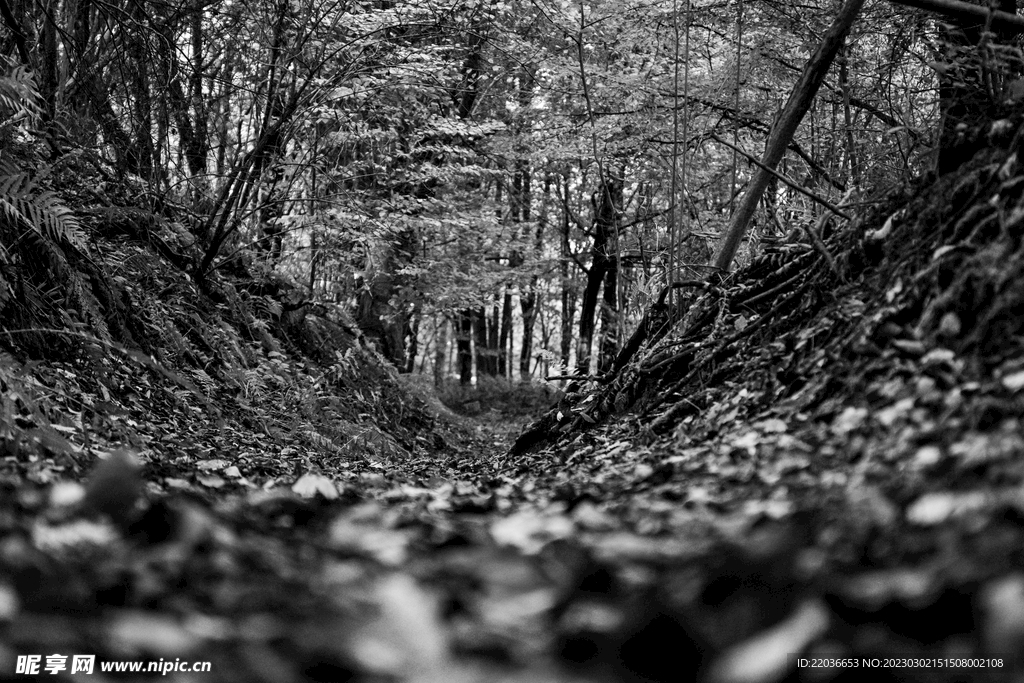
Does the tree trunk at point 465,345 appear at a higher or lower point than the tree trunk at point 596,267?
lower

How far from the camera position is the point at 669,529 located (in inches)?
60.7

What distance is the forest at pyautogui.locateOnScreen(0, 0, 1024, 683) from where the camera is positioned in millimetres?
1040

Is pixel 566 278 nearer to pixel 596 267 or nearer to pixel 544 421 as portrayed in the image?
pixel 596 267

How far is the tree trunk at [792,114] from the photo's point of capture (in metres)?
3.85

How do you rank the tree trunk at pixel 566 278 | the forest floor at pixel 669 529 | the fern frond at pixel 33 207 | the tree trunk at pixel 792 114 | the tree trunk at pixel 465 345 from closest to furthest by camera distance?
the forest floor at pixel 669 529
the fern frond at pixel 33 207
the tree trunk at pixel 792 114
the tree trunk at pixel 566 278
the tree trunk at pixel 465 345

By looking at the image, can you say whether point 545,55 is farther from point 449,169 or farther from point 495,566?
point 495,566

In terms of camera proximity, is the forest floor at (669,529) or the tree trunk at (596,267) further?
the tree trunk at (596,267)

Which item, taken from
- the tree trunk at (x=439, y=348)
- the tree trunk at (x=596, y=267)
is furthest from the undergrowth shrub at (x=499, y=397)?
the tree trunk at (x=596, y=267)

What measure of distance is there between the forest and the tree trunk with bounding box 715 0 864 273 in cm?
2

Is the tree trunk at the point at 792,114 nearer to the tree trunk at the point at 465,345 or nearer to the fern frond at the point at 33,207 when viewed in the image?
the fern frond at the point at 33,207

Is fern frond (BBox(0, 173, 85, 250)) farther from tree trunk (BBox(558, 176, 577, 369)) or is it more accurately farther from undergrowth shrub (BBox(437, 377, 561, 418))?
undergrowth shrub (BBox(437, 377, 561, 418))

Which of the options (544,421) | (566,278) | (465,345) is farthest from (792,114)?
(465,345)

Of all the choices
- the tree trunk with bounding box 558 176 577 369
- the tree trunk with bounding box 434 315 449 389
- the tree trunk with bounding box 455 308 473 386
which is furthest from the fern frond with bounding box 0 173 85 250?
the tree trunk with bounding box 455 308 473 386

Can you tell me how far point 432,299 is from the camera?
487 inches
